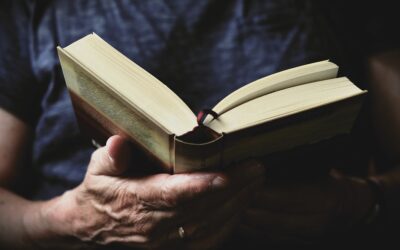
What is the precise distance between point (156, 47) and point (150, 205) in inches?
14.7

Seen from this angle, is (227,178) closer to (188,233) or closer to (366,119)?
(188,233)

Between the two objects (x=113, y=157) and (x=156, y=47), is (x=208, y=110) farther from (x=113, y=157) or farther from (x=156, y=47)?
(x=156, y=47)

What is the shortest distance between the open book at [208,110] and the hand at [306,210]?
0.59ft

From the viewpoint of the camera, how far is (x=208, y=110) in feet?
1.76

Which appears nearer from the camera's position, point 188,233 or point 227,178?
point 227,178

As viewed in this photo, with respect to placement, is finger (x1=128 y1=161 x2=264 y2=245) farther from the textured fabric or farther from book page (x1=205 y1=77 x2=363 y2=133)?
the textured fabric

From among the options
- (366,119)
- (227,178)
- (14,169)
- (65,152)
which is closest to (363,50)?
(366,119)

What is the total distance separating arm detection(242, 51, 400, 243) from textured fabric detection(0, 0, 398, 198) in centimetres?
22

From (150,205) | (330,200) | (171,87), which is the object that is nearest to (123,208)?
(150,205)

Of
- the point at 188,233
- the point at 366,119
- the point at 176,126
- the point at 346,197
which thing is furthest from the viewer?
the point at 366,119

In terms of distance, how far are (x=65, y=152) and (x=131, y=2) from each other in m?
0.36

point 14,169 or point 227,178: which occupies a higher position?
point 227,178

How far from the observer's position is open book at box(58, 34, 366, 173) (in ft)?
1.73

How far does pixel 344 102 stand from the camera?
57cm
